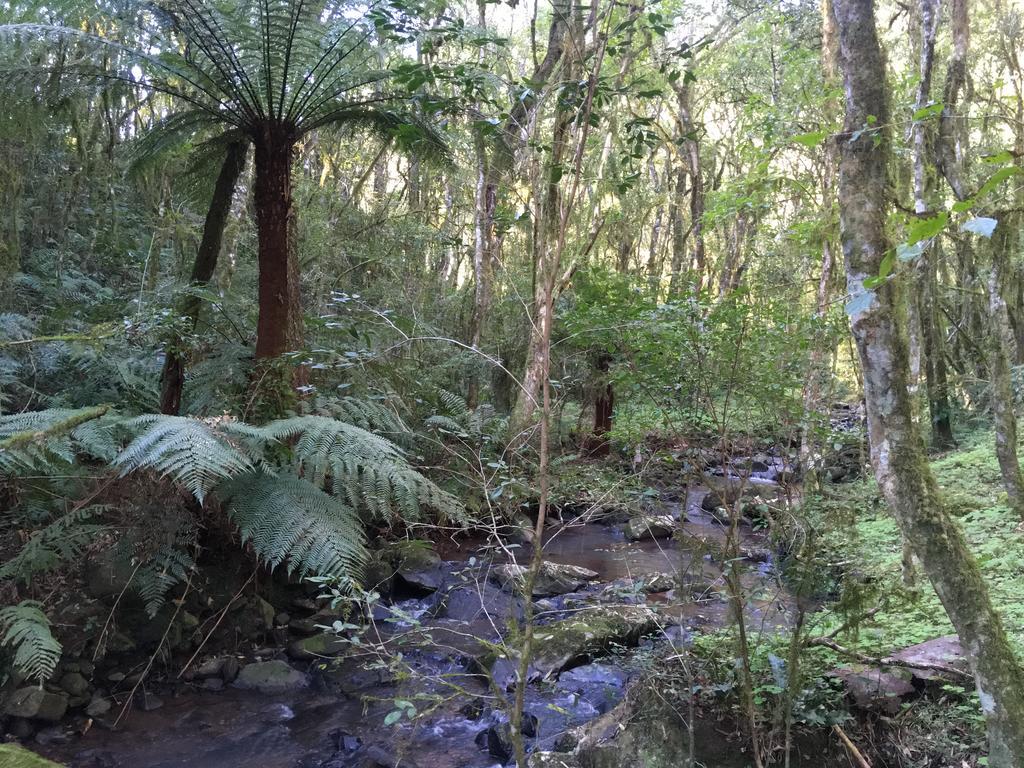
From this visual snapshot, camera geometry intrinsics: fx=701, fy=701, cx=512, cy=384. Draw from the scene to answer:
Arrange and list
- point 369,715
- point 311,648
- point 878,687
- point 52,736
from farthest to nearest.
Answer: point 311,648 < point 369,715 < point 52,736 < point 878,687

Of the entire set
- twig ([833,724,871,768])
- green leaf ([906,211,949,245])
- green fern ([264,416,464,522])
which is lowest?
twig ([833,724,871,768])

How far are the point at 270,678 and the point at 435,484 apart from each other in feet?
5.63

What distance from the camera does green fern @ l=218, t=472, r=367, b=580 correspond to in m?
3.58

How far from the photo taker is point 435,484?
5.33 metres

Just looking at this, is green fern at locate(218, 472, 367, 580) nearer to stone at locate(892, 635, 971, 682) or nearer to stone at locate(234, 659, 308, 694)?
stone at locate(234, 659, 308, 694)

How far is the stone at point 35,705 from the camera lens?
11.6 ft

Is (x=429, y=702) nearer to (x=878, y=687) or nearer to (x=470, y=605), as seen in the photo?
(x=470, y=605)

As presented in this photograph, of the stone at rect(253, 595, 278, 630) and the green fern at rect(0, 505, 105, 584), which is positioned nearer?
the green fern at rect(0, 505, 105, 584)

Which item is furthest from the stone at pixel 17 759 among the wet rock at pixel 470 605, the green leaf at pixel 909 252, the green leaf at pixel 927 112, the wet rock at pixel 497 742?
the wet rock at pixel 470 605

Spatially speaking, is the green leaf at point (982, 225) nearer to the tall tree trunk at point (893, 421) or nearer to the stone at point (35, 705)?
the tall tree trunk at point (893, 421)

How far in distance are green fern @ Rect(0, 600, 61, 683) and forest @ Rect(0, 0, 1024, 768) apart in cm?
2

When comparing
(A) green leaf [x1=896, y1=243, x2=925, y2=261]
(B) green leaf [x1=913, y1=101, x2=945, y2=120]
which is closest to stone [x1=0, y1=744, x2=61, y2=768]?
(A) green leaf [x1=896, y1=243, x2=925, y2=261]

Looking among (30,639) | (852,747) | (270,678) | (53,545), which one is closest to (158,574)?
(53,545)

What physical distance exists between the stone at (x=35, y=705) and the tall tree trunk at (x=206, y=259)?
→ 6.21ft
